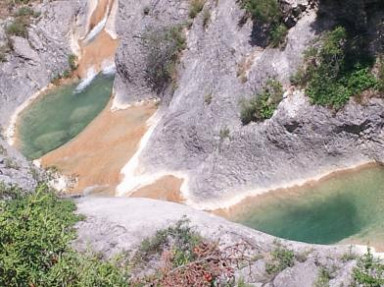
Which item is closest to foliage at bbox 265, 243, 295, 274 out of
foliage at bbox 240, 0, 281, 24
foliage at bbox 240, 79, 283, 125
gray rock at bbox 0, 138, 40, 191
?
gray rock at bbox 0, 138, 40, 191

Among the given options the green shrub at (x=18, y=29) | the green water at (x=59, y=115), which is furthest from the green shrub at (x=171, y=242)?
the green shrub at (x=18, y=29)

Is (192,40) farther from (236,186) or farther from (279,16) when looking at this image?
(236,186)

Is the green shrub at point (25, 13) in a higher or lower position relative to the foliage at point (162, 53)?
higher

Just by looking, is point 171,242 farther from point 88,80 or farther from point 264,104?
point 88,80

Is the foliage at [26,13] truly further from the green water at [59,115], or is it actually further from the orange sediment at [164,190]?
the orange sediment at [164,190]

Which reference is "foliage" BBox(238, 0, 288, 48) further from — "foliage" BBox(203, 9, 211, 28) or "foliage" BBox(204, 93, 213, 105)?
"foliage" BBox(204, 93, 213, 105)

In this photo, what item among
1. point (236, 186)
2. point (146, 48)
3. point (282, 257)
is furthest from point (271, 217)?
point (146, 48)
